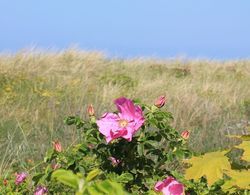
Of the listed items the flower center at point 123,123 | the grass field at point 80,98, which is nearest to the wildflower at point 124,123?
the flower center at point 123,123

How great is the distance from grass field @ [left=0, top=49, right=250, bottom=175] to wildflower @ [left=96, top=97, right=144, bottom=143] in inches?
20.4

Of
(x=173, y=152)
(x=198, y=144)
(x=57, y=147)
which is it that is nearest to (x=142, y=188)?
(x=173, y=152)

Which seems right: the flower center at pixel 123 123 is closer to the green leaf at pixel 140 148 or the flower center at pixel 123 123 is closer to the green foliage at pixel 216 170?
the green leaf at pixel 140 148

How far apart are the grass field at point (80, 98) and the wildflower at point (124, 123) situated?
0.52 meters

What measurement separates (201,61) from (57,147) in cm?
1957

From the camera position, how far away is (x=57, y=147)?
2764 millimetres

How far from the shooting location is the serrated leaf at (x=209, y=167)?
235cm

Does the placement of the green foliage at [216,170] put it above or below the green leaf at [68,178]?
below

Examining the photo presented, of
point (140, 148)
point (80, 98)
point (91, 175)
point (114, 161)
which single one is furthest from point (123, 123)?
point (80, 98)

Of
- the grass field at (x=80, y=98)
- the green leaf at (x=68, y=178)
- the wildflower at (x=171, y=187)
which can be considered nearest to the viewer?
the green leaf at (x=68, y=178)

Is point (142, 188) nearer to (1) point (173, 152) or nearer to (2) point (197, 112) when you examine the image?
(1) point (173, 152)

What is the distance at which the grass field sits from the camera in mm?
6371

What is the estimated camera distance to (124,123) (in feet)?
8.64

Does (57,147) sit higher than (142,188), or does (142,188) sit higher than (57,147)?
(57,147)
